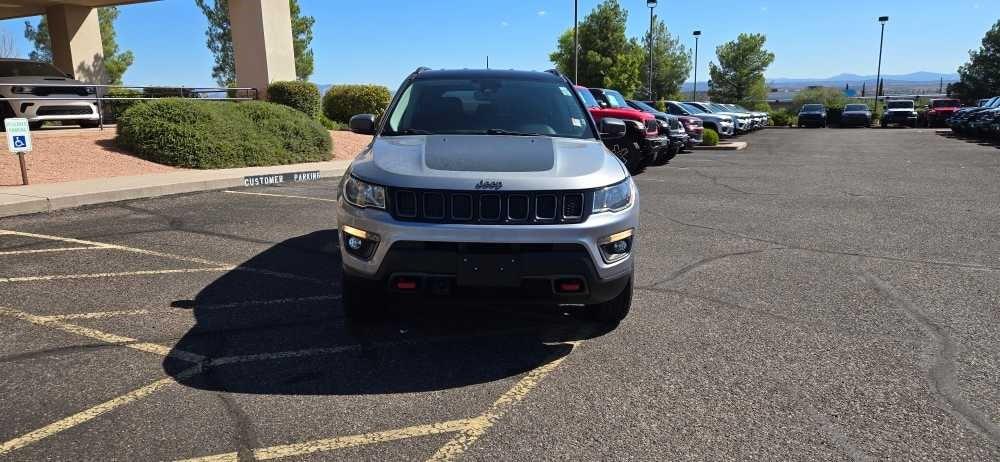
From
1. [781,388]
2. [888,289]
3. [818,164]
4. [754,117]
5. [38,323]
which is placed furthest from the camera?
[754,117]

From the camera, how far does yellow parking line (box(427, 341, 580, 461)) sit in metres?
2.88

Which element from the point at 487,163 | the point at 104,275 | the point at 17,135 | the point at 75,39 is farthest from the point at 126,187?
the point at 75,39

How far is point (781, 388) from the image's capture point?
11.5 feet

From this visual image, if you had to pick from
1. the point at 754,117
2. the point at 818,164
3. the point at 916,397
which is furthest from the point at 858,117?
the point at 916,397

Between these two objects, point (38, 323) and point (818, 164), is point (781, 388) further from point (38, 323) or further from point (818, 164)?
point (818, 164)

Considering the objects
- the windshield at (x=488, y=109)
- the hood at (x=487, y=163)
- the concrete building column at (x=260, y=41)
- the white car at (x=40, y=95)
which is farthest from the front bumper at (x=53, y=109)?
the hood at (x=487, y=163)

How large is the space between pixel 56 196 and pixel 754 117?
35896 mm

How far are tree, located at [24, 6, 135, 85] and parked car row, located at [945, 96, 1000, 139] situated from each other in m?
38.9

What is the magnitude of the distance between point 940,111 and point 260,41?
3901 centimetres

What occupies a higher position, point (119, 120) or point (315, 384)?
point (119, 120)

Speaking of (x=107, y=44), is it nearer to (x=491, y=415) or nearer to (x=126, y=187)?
(x=126, y=187)

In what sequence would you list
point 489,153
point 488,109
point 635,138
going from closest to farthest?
point 489,153 < point 488,109 < point 635,138

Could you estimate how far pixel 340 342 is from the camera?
4.11 m

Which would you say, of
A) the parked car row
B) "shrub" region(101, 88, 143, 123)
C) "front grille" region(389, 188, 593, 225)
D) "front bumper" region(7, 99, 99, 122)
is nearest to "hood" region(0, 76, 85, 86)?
"front bumper" region(7, 99, 99, 122)
